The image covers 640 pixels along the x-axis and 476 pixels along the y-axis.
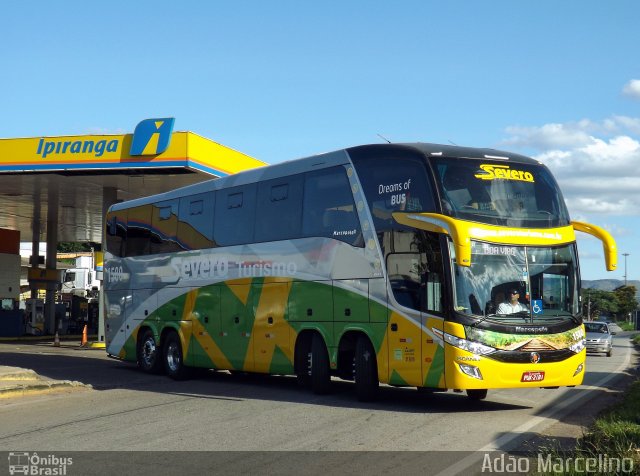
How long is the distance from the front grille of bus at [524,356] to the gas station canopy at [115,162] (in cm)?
1707

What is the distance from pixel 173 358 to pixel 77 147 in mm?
11793

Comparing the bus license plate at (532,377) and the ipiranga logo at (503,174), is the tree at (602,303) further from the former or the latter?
the bus license plate at (532,377)

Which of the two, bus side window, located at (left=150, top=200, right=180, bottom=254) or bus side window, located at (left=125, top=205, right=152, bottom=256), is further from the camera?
bus side window, located at (left=125, top=205, right=152, bottom=256)

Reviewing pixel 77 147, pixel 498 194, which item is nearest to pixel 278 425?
pixel 498 194

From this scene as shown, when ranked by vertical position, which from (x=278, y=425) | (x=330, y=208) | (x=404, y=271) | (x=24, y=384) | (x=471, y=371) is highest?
(x=330, y=208)

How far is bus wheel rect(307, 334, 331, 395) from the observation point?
50.4ft

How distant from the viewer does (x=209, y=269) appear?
1886cm

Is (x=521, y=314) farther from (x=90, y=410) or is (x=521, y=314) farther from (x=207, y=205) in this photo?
(x=207, y=205)

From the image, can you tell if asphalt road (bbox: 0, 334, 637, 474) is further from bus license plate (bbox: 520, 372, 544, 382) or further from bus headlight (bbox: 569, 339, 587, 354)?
bus headlight (bbox: 569, 339, 587, 354)

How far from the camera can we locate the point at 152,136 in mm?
28109

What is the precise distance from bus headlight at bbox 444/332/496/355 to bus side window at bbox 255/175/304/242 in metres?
4.22

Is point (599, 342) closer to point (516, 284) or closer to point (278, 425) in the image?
point (516, 284)

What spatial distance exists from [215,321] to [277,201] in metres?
3.65

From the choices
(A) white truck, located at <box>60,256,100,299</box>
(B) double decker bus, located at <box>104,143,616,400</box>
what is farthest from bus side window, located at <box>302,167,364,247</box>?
(A) white truck, located at <box>60,256,100,299</box>
